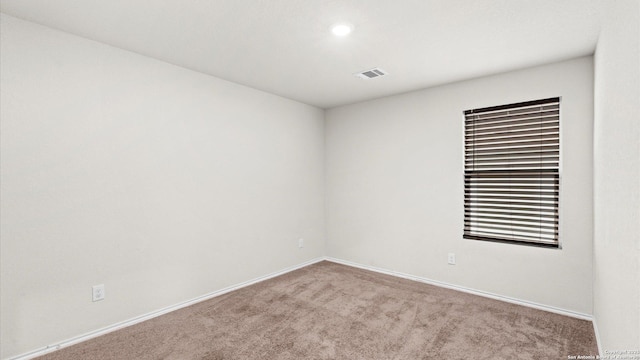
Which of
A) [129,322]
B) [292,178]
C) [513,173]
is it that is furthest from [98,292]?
[513,173]

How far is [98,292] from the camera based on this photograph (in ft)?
8.32

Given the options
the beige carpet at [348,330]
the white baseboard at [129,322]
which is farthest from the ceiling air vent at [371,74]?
the white baseboard at [129,322]

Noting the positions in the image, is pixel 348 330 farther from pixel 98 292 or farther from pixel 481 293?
pixel 98 292

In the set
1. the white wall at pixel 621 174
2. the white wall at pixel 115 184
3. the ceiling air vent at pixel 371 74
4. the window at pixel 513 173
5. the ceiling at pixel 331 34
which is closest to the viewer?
the white wall at pixel 621 174

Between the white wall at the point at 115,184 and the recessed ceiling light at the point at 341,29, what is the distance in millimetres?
1711

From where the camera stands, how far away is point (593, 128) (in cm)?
274

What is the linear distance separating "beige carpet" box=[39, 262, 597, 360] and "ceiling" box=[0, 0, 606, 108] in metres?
2.46

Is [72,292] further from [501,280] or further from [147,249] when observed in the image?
[501,280]

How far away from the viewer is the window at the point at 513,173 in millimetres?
3025

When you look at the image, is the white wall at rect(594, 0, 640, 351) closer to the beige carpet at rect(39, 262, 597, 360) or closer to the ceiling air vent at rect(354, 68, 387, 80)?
the beige carpet at rect(39, 262, 597, 360)

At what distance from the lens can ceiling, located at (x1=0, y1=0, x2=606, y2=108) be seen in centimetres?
202

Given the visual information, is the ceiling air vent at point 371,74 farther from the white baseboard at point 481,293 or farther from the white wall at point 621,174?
the white baseboard at point 481,293

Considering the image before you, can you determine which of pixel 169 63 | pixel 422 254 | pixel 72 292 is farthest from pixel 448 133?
pixel 72 292

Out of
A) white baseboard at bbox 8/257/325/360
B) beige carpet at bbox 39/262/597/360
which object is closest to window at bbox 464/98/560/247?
beige carpet at bbox 39/262/597/360
